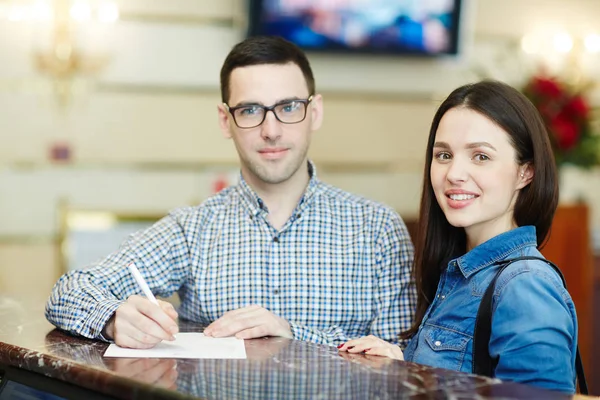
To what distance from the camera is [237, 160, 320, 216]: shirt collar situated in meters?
2.46

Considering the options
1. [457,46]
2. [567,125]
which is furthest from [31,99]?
[567,125]

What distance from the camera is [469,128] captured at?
1835 mm

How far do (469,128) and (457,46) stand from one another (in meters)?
3.48

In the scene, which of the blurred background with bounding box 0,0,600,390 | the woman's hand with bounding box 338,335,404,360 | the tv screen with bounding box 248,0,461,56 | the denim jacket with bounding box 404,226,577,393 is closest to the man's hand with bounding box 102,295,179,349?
the woman's hand with bounding box 338,335,404,360

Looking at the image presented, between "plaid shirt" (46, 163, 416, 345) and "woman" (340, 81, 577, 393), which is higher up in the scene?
"woman" (340, 81, 577, 393)

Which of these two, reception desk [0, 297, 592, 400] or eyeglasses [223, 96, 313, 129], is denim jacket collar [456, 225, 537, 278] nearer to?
reception desk [0, 297, 592, 400]

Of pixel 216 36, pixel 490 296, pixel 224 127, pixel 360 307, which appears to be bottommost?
pixel 360 307

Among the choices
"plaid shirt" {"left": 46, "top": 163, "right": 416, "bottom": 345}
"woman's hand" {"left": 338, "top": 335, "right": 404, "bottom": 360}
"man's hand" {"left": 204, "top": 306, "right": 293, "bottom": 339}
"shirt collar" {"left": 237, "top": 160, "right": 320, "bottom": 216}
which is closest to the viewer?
"woman's hand" {"left": 338, "top": 335, "right": 404, "bottom": 360}

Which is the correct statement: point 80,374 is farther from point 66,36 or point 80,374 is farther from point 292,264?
point 66,36

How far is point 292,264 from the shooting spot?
240 cm

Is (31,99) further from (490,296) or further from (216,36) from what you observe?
(490,296)

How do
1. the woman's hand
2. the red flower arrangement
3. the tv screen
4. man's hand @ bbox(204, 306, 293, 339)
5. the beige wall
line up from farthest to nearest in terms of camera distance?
the tv screen
the beige wall
the red flower arrangement
man's hand @ bbox(204, 306, 293, 339)
the woman's hand

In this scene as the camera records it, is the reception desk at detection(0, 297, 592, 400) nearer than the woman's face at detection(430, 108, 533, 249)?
Yes

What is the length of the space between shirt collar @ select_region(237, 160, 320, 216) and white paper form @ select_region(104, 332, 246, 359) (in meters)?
0.66
